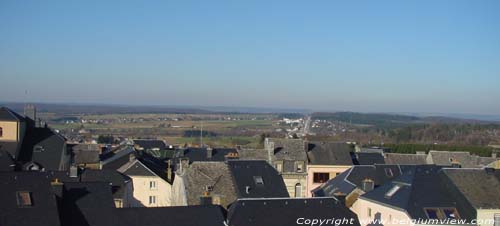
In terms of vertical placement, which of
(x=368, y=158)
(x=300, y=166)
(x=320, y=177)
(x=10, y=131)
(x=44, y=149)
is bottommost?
(x=320, y=177)

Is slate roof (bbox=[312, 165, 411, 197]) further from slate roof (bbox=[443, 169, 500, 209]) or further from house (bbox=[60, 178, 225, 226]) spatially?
house (bbox=[60, 178, 225, 226])

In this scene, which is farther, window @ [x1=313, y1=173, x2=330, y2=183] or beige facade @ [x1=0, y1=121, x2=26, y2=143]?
window @ [x1=313, y1=173, x2=330, y2=183]

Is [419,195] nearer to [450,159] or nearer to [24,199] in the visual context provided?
[24,199]

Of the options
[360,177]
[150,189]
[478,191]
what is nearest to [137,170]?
[150,189]

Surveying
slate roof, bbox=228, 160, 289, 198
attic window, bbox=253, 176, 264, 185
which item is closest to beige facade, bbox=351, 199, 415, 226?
slate roof, bbox=228, 160, 289, 198

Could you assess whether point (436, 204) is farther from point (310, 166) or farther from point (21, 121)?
point (21, 121)

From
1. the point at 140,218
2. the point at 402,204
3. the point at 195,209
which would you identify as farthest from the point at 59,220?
the point at 402,204

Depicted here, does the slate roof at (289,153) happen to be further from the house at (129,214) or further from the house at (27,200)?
the house at (27,200)
